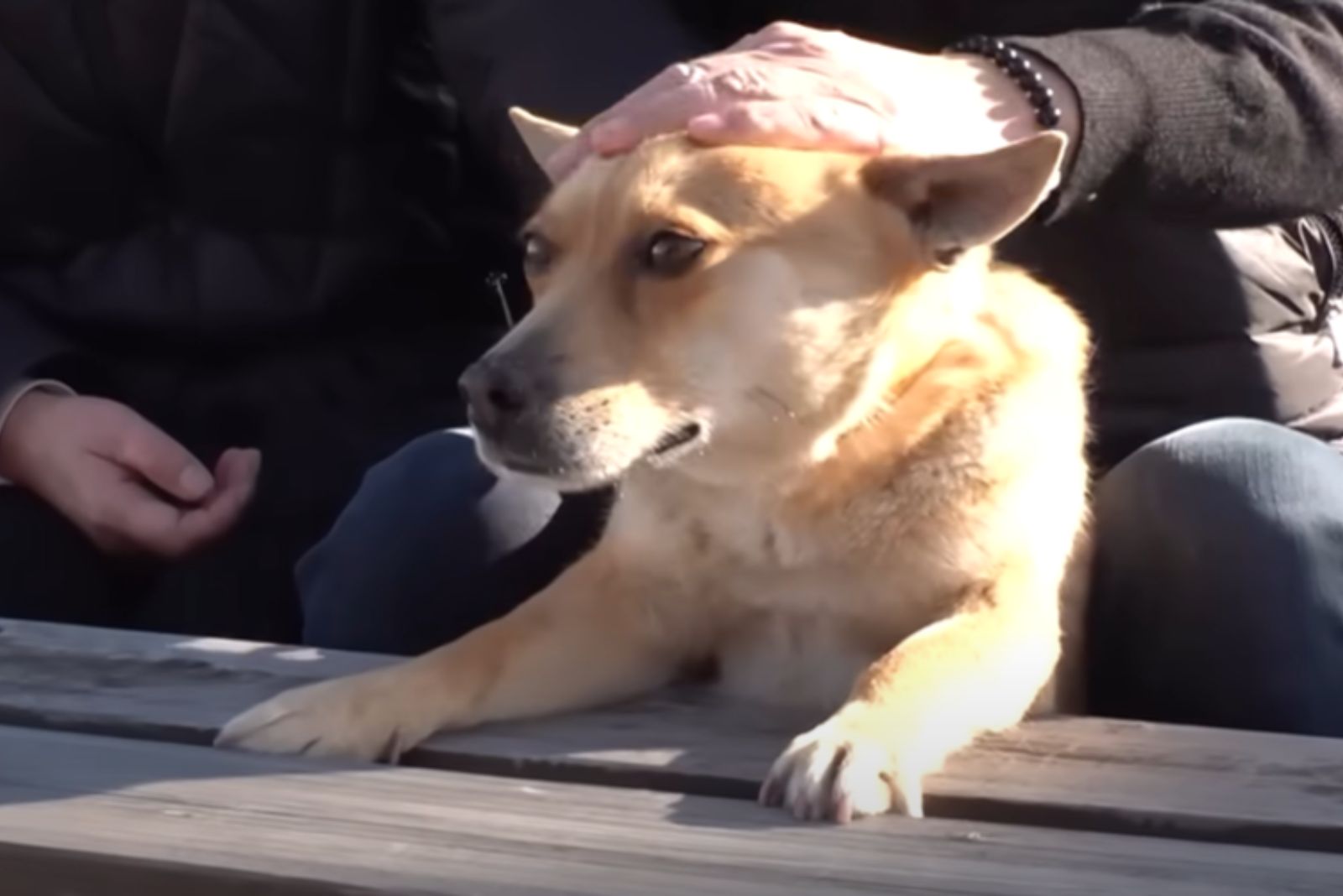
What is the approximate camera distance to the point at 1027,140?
4.96ft

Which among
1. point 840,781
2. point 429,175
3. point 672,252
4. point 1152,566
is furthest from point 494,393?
point 429,175

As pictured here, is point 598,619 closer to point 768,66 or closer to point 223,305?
point 768,66

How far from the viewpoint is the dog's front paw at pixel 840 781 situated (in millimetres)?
1271

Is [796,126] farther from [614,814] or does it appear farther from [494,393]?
[614,814]

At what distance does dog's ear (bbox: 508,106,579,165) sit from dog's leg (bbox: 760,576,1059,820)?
53 centimetres

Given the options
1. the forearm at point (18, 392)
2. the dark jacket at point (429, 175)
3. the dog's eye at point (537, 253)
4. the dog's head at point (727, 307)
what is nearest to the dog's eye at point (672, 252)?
the dog's head at point (727, 307)

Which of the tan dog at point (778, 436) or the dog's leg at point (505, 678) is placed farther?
the tan dog at point (778, 436)

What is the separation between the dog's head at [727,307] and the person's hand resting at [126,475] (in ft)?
1.82

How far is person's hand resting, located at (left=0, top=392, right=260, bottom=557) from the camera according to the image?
2.04 metres

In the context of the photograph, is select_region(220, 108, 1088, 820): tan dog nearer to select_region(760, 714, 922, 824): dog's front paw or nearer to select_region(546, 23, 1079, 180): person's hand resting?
select_region(546, 23, 1079, 180): person's hand resting

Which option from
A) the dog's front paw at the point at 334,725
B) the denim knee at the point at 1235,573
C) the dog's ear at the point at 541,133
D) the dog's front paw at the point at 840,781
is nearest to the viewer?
the dog's front paw at the point at 840,781

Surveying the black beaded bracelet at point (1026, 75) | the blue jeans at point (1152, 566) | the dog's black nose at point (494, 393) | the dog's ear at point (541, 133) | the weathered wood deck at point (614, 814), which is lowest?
the blue jeans at point (1152, 566)

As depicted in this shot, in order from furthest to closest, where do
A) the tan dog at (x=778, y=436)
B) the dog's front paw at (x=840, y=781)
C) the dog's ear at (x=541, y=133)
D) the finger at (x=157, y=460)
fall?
the finger at (x=157, y=460) < the dog's ear at (x=541, y=133) < the tan dog at (x=778, y=436) < the dog's front paw at (x=840, y=781)

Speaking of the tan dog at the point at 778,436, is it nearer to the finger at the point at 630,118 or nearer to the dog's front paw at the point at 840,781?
the finger at the point at 630,118
